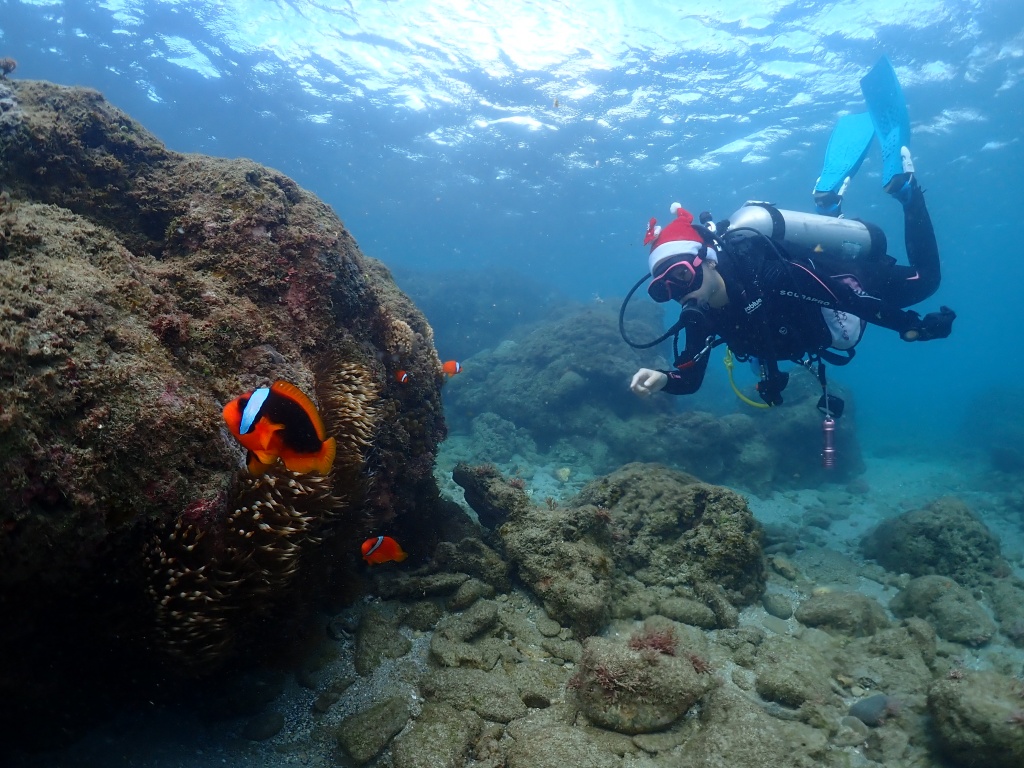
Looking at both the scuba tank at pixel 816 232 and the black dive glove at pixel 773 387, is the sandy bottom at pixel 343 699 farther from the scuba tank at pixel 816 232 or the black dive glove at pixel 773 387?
the scuba tank at pixel 816 232

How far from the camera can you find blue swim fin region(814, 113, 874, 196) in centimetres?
896

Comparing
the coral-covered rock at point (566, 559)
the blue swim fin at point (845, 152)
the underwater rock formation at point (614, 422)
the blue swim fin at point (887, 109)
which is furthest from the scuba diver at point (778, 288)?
the underwater rock formation at point (614, 422)

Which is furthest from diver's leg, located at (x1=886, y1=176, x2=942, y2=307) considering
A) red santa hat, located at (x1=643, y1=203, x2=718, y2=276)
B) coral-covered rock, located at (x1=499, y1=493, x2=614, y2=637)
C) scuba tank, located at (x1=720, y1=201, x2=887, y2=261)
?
coral-covered rock, located at (x1=499, y1=493, x2=614, y2=637)

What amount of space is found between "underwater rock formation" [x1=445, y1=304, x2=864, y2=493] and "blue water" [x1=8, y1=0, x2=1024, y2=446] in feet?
39.6

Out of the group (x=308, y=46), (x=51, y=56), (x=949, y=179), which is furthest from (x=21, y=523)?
(x=949, y=179)

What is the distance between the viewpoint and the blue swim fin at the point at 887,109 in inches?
364

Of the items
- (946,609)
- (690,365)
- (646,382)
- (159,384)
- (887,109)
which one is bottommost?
(159,384)

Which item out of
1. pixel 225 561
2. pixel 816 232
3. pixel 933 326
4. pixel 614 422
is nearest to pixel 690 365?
pixel 816 232

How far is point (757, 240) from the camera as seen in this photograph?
6.54 metres

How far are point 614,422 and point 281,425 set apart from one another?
1396 centimetres

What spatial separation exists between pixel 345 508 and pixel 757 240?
19.9ft

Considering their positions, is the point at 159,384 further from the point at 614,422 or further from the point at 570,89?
the point at 570,89

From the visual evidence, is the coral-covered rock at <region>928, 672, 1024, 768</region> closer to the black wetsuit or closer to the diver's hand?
the diver's hand

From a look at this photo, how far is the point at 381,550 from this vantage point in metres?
4.28
